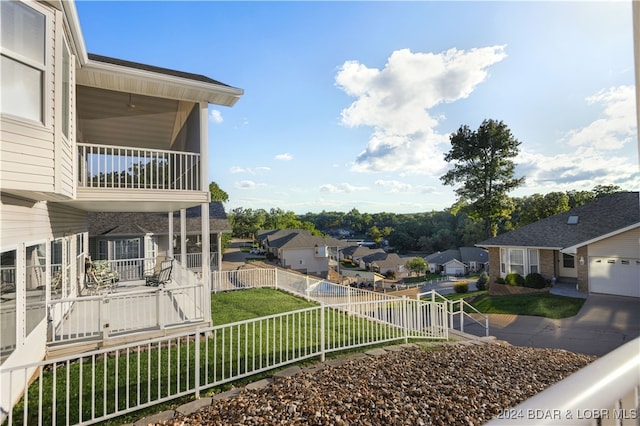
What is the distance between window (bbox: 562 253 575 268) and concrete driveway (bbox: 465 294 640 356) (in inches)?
163

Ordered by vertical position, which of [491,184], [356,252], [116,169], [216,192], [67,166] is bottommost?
[356,252]

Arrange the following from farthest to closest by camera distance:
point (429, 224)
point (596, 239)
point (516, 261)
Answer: point (429, 224)
point (516, 261)
point (596, 239)

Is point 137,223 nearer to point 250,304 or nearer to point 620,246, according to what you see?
point 250,304

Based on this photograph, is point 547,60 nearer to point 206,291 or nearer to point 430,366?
point 430,366

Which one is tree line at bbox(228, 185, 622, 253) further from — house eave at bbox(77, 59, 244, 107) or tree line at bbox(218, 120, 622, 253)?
house eave at bbox(77, 59, 244, 107)

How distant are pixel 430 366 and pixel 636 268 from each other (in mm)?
14589

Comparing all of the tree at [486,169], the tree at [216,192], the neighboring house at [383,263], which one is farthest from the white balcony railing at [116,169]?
the neighboring house at [383,263]

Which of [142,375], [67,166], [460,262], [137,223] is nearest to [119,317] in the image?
[142,375]

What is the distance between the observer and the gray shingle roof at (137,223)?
14.1 metres

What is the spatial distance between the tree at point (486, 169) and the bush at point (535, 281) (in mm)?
9812

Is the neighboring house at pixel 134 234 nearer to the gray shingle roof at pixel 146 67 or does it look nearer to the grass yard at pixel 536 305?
the gray shingle roof at pixel 146 67

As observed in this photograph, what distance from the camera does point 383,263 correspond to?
47125 millimetres

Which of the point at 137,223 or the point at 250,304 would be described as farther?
the point at 137,223

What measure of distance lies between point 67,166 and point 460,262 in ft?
163
